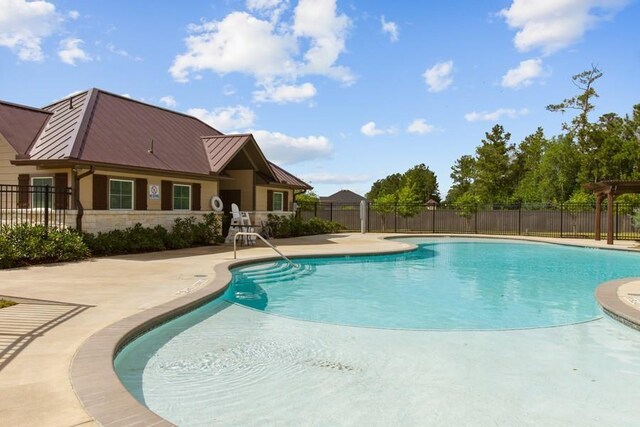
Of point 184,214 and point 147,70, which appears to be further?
point 184,214

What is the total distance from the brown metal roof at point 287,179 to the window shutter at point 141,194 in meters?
8.59

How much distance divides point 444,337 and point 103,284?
19.8ft

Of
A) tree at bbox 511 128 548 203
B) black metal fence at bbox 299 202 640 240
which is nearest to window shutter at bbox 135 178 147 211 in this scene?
black metal fence at bbox 299 202 640 240

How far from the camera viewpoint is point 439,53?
1709cm

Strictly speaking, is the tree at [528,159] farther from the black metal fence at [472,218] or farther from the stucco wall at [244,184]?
the stucco wall at [244,184]

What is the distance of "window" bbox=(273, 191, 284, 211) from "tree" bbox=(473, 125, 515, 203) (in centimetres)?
2746

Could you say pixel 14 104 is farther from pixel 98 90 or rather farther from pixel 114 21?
pixel 114 21

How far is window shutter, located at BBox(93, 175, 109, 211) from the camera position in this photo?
1450cm

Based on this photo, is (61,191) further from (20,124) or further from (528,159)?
(528,159)

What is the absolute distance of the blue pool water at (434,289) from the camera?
7.88m

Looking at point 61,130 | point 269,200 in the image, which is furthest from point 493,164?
point 61,130

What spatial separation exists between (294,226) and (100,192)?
34.8 ft

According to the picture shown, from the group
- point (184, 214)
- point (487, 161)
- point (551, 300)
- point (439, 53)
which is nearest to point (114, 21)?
point (184, 214)

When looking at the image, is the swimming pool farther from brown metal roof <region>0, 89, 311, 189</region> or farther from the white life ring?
the white life ring
